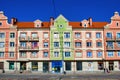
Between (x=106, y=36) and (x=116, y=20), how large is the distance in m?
5.37

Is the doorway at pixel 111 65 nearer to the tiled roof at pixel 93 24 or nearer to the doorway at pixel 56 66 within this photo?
the tiled roof at pixel 93 24

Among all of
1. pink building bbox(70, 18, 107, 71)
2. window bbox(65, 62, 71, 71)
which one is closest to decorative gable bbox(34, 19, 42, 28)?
pink building bbox(70, 18, 107, 71)

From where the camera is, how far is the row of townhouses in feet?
234

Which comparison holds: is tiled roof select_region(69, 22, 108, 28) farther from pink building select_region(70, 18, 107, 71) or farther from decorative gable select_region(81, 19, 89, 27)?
pink building select_region(70, 18, 107, 71)

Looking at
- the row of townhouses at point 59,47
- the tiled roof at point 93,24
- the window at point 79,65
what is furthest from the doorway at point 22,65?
the tiled roof at point 93,24

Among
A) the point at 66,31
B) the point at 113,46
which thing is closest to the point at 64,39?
the point at 66,31

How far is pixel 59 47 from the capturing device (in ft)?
238

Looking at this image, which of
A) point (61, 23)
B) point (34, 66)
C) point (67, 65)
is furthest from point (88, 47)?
point (34, 66)

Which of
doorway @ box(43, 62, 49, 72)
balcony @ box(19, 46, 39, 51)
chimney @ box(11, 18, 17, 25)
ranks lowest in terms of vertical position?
doorway @ box(43, 62, 49, 72)

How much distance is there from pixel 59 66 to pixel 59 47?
5.26 metres

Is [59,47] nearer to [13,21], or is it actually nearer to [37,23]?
[37,23]

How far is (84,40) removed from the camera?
7250 centimetres

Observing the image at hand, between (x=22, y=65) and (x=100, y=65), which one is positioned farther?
(x=100, y=65)

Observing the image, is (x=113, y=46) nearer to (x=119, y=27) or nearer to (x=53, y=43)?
(x=119, y=27)
